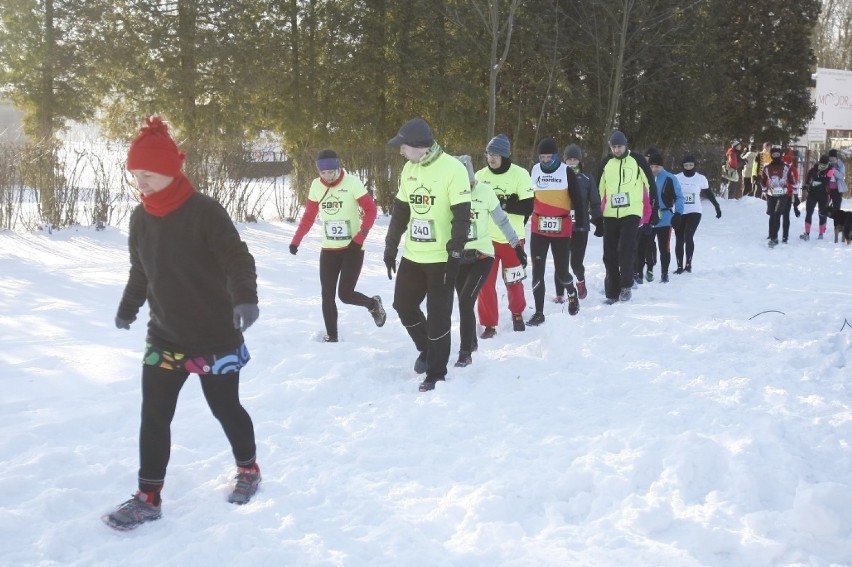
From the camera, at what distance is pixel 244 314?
3219 millimetres

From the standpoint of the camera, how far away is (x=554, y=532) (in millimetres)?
3363

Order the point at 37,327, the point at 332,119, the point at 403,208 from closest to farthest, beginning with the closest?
the point at 403,208 < the point at 37,327 < the point at 332,119

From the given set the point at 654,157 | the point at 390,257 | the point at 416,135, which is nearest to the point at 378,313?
the point at 390,257

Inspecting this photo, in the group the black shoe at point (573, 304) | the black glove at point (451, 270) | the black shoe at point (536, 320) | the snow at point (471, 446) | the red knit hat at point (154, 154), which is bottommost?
the snow at point (471, 446)

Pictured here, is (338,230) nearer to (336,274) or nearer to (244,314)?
(336,274)

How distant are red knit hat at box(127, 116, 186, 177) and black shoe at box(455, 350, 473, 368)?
3160 mm

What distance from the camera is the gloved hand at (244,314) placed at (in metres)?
3.22

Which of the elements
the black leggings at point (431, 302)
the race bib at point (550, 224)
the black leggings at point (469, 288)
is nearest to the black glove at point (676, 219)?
the race bib at point (550, 224)

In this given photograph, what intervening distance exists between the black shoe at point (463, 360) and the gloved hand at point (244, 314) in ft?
9.78

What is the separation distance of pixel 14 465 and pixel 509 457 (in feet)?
8.34

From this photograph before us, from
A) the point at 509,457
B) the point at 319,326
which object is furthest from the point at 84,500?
the point at 319,326

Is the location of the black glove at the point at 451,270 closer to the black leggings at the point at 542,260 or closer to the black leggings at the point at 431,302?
the black leggings at the point at 431,302

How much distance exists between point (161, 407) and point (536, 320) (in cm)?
467

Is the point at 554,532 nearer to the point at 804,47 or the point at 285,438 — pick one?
the point at 285,438
